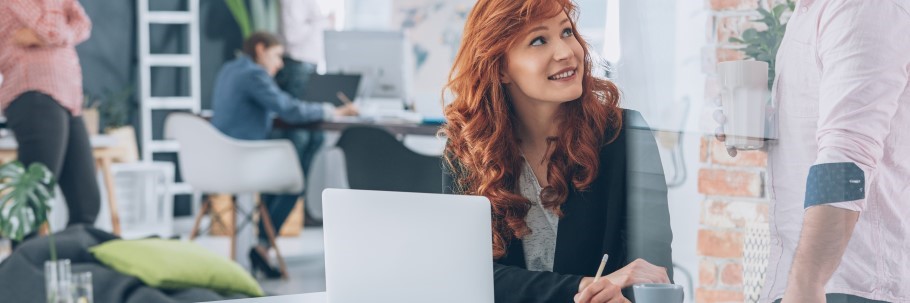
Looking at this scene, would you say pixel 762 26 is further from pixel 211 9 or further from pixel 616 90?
pixel 211 9

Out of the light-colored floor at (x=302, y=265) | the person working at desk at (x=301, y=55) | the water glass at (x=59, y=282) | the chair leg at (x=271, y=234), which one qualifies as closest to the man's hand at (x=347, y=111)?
the chair leg at (x=271, y=234)

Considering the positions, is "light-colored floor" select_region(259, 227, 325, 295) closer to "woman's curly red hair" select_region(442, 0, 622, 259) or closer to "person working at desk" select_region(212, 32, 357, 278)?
"person working at desk" select_region(212, 32, 357, 278)

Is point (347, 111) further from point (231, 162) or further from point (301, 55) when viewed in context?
point (301, 55)

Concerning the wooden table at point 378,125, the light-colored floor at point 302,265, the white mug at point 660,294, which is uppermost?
the wooden table at point 378,125

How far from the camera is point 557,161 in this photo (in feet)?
7.18

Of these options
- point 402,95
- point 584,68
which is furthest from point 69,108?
point 584,68

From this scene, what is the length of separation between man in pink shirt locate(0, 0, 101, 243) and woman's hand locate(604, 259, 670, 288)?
11.6 feet

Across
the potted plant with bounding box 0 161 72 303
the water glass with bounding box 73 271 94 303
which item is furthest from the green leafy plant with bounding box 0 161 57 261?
the water glass with bounding box 73 271 94 303

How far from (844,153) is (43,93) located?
4.02 meters

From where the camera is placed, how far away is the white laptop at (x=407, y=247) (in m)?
1.59

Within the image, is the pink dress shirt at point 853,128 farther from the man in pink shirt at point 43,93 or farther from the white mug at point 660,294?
the man in pink shirt at point 43,93

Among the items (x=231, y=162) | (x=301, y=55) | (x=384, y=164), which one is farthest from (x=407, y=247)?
(x=301, y=55)

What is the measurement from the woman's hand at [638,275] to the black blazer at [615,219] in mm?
→ 121

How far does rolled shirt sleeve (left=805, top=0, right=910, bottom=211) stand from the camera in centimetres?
157
